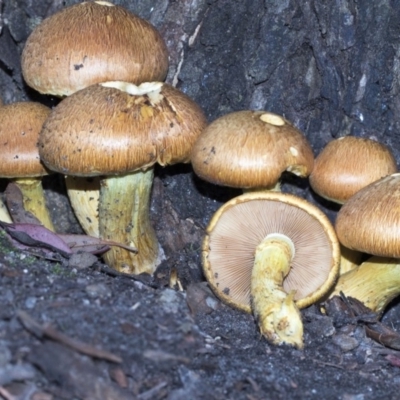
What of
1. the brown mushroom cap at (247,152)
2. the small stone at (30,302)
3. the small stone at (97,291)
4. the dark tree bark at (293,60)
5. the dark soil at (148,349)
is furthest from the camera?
the dark tree bark at (293,60)

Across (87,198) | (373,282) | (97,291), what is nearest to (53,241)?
(87,198)

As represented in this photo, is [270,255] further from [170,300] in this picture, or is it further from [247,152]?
[170,300]

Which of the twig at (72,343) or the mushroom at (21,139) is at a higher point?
the mushroom at (21,139)

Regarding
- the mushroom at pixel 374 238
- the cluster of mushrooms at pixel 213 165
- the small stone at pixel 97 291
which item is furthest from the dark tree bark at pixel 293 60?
the small stone at pixel 97 291

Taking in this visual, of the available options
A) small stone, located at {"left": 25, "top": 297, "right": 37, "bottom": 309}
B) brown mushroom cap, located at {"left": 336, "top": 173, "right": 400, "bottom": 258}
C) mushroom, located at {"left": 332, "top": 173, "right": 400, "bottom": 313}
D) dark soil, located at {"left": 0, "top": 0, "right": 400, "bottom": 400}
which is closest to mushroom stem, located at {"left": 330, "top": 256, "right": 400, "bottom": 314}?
mushroom, located at {"left": 332, "top": 173, "right": 400, "bottom": 313}

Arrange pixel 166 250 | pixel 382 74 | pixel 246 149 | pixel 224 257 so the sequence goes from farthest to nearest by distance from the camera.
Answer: pixel 166 250 < pixel 382 74 < pixel 224 257 < pixel 246 149

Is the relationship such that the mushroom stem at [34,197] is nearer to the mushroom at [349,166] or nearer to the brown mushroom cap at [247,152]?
the brown mushroom cap at [247,152]

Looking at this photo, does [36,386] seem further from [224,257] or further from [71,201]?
[71,201]

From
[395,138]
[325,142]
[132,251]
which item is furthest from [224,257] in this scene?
[395,138]
